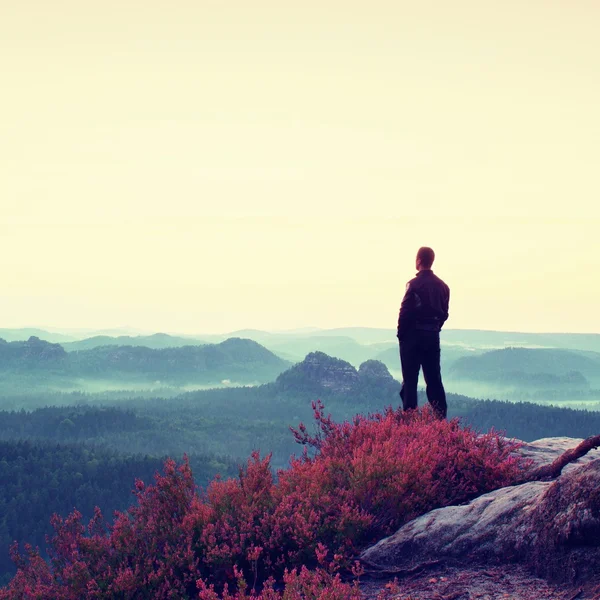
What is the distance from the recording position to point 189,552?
374 inches

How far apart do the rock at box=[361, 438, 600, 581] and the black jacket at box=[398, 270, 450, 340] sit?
4.93m

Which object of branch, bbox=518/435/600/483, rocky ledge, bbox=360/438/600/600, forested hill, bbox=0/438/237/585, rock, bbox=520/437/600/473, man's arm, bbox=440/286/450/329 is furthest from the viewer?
forested hill, bbox=0/438/237/585

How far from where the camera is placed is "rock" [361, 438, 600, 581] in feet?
25.2

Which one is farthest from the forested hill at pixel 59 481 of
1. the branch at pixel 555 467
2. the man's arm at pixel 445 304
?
the branch at pixel 555 467

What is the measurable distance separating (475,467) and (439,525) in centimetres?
234

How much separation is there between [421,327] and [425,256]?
5.34 ft

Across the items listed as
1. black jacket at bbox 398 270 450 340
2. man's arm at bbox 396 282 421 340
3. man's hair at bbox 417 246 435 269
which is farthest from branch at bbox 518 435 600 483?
man's hair at bbox 417 246 435 269

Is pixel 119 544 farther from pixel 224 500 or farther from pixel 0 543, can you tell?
pixel 0 543

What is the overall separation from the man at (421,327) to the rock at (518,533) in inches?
180

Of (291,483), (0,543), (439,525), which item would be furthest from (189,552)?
(0,543)

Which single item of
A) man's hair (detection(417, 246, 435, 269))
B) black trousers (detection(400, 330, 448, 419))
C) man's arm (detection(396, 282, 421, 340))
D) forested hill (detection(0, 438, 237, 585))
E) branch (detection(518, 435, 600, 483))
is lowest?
forested hill (detection(0, 438, 237, 585))

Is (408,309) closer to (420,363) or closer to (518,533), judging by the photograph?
(420,363)

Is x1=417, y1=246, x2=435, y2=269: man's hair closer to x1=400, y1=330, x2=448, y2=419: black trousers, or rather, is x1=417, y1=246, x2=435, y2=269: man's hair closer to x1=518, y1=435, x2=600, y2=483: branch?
x1=400, y1=330, x2=448, y2=419: black trousers

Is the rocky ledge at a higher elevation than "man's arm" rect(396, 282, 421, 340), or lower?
lower
